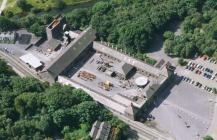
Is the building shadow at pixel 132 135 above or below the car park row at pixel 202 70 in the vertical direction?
below

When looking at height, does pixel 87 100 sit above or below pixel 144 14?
below

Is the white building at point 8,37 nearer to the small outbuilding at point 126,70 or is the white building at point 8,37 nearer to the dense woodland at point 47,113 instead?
the dense woodland at point 47,113

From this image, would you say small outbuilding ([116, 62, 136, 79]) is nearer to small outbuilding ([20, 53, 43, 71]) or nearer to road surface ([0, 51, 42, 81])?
small outbuilding ([20, 53, 43, 71])

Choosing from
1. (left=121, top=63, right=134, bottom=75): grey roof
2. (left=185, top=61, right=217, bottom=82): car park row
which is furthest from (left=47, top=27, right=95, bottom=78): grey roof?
(left=185, top=61, right=217, bottom=82): car park row

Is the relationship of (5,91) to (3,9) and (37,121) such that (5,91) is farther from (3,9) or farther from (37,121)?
(3,9)

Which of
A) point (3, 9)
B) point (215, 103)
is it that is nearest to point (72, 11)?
point (3, 9)

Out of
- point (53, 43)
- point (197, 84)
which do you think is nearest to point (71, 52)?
point (53, 43)

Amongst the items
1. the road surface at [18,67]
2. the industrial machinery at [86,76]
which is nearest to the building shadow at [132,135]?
the industrial machinery at [86,76]
